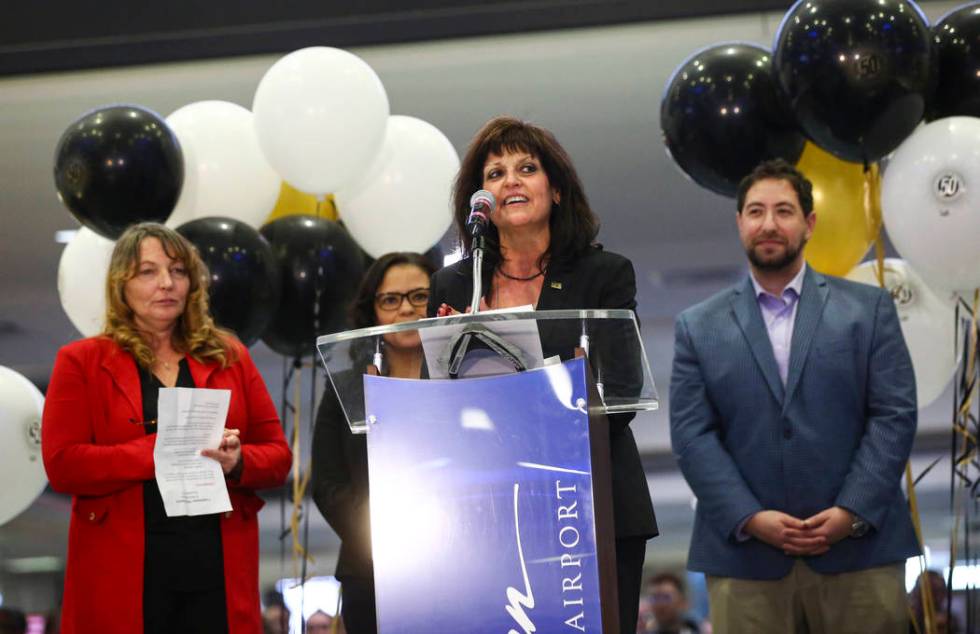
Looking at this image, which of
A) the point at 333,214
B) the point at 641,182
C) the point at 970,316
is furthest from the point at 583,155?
the point at 970,316

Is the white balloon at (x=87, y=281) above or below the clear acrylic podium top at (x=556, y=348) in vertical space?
above

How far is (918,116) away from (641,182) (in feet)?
11.5

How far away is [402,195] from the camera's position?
13.8 feet

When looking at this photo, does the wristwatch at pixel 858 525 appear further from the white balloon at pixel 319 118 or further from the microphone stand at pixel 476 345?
the white balloon at pixel 319 118

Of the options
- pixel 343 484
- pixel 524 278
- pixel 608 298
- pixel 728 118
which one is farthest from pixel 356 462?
pixel 728 118

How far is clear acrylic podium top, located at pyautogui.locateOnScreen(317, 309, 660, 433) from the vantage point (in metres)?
1.79

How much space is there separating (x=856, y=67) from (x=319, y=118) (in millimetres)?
1704

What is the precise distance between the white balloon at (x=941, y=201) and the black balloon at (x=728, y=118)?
383 mm

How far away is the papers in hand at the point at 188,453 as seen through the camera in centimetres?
268

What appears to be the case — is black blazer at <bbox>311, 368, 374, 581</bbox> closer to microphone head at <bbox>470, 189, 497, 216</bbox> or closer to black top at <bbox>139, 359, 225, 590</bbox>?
black top at <bbox>139, 359, 225, 590</bbox>

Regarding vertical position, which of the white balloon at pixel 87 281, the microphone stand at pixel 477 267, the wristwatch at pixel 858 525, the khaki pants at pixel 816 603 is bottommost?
the khaki pants at pixel 816 603

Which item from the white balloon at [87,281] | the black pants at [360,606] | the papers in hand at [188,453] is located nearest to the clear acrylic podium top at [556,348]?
the papers in hand at [188,453]

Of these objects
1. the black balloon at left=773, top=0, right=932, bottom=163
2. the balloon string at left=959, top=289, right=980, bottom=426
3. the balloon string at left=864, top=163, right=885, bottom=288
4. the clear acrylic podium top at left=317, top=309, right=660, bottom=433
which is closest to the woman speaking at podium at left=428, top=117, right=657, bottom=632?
the clear acrylic podium top at left=317, top=309, right=660, bottom=433

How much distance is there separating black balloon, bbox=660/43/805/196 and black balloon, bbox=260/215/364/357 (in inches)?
47.7
